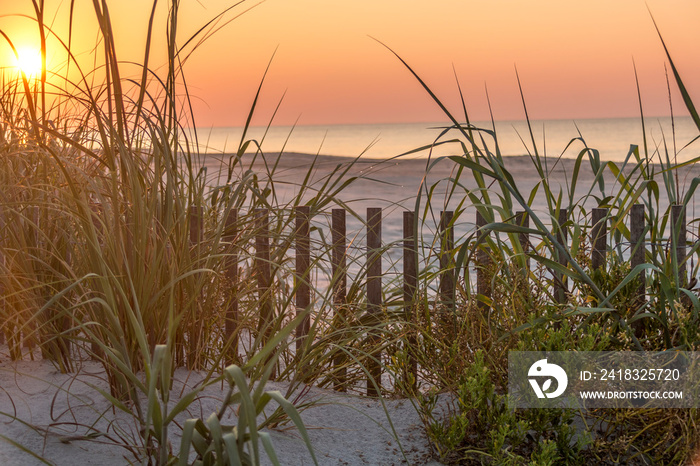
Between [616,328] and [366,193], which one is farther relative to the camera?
[366,193]

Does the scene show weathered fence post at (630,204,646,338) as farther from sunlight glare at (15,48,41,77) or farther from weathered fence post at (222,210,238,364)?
sunlight glare at (15,48,41,77)

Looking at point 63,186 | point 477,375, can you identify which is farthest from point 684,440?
point 63,186

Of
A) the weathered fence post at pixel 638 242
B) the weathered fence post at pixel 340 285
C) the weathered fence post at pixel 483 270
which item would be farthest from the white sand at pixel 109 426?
the weathered fence post at pixel 638 242

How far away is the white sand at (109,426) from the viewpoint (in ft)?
5.64

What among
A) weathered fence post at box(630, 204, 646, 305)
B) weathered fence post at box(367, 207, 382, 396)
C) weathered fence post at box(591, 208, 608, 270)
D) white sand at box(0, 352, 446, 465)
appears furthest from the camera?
weathered fence post at box(367, 207, 382, 396)

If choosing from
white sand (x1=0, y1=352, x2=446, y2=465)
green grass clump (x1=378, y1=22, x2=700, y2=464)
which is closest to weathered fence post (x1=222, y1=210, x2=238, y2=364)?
white sand (x1=0, y1=352, x2=446, y2=465)

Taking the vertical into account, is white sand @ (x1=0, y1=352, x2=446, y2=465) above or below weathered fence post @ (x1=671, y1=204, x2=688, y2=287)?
below

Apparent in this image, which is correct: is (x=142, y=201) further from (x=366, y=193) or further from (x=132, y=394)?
(x=366, y=193)

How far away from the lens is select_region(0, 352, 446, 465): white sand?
1.72m

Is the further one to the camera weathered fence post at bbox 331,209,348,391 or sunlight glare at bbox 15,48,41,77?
weathered fence post at bbox 331,209,348,391

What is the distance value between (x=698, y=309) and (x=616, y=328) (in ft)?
0.90

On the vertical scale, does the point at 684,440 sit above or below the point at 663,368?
below

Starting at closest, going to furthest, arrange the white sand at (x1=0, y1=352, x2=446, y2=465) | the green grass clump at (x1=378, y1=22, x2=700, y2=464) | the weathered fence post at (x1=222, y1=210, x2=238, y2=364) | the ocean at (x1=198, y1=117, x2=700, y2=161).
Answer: the white sand at (x1=0, y1=352, x2=446, y2=465) < the green grass clump at (x1=378, y1=22, x2=700, y2=464) < the weathered fence post at (x1=222, y1=210, x2=238, y2=364) < the ocean at (x1=198, y1=117, x2=700, y2=161)

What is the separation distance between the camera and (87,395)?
2.00 m
